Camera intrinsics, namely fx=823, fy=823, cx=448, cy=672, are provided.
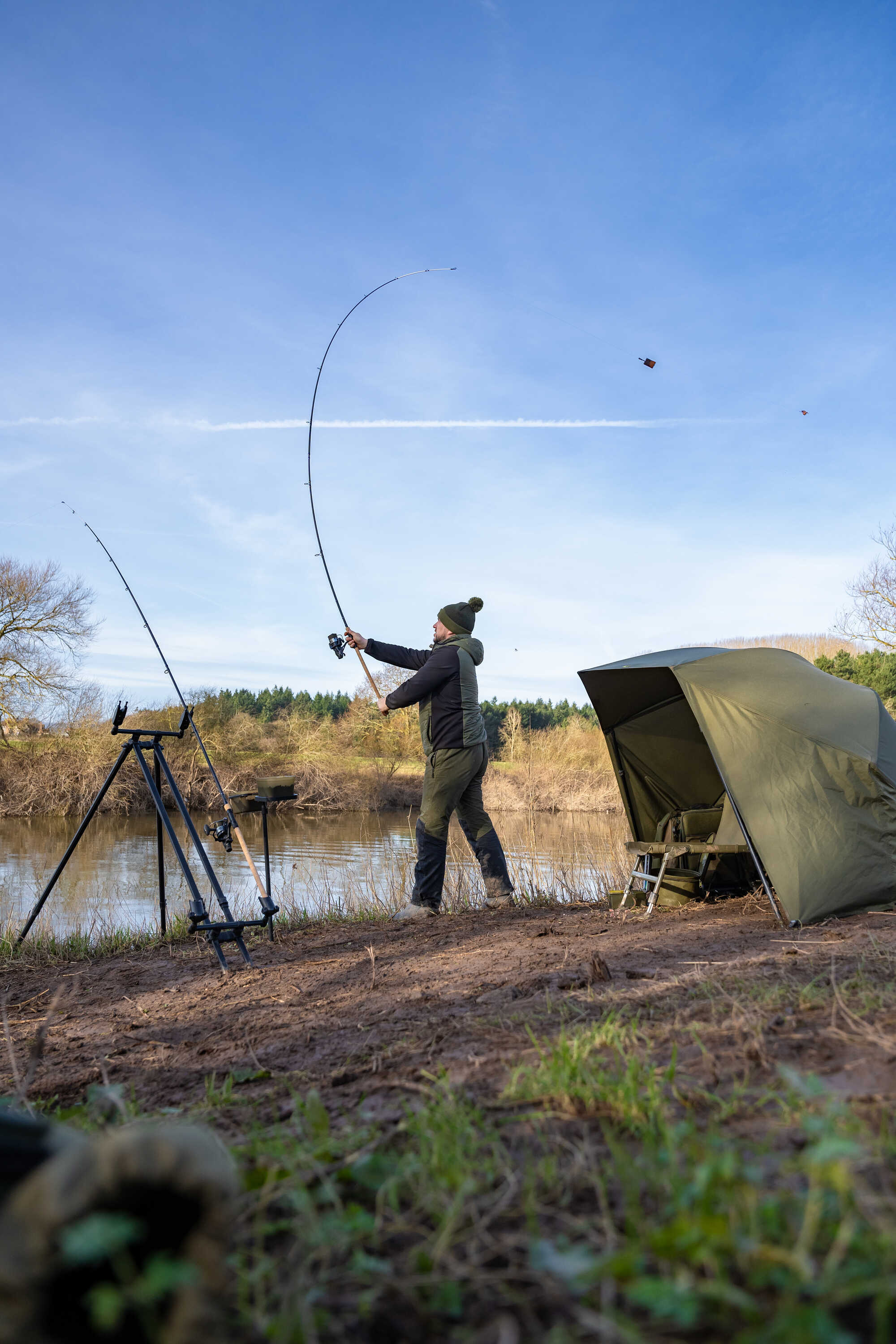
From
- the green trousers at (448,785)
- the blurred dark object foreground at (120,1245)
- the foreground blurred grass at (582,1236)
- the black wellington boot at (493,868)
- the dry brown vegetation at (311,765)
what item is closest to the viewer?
the blurred dark object foreground at (120,1245)

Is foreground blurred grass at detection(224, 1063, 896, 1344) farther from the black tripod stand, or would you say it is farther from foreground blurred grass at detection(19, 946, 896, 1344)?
the black tripod stand

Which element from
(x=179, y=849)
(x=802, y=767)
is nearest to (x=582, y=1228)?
(x=179, y=849)

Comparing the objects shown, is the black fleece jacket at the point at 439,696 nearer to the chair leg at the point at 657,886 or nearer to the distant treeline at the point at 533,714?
the chair leg at the point at 657,886

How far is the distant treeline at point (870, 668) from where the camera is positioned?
26.6m

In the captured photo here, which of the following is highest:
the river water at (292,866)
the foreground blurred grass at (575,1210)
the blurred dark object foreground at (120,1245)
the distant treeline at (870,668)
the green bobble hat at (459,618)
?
the distant treeline at (870,668)

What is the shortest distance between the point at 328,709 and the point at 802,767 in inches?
1171

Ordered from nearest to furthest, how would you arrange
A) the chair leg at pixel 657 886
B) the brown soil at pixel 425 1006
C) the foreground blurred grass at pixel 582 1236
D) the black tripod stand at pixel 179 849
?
the foreground blurred grass at pixel 582 1236
the brown soil at pixel 425 1006
the black tripod stand at pixel 179 849
the chair leg at pixel 657 886

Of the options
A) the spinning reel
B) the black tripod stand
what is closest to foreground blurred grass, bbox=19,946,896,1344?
the black tripod stand

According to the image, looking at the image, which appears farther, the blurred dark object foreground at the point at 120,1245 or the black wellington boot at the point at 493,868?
the black wellington boot at the point at 493,868

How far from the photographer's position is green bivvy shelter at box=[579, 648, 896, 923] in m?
5.58

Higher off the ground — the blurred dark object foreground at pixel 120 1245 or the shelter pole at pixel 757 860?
the blurred dark object foreground at pixel 120 1245

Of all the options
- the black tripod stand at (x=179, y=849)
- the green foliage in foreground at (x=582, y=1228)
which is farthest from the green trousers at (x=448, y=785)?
the green foliage in foreground at (x=582, y=1228)

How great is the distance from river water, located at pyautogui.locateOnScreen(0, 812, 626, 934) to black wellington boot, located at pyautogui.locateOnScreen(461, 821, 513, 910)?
57 centimetres

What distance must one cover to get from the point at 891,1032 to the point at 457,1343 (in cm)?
165
